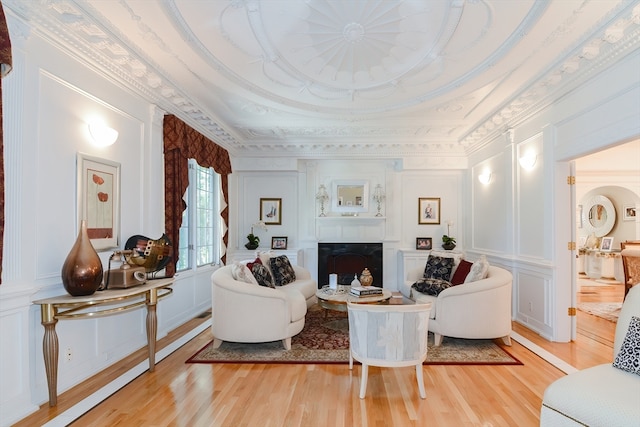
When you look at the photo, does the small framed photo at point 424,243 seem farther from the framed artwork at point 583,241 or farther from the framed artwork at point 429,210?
the framed artwork at point 583,241

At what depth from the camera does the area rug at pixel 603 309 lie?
4.94 meters

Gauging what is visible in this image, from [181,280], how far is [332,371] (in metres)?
2.63

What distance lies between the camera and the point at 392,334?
265 centimetres

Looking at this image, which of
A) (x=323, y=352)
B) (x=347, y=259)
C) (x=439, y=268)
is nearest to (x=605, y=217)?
(x=439, y=268)

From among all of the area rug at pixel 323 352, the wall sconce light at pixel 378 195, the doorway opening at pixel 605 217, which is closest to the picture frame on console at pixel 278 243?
the wall sconce light at pixel 378 195

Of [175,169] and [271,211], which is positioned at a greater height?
[175,169]

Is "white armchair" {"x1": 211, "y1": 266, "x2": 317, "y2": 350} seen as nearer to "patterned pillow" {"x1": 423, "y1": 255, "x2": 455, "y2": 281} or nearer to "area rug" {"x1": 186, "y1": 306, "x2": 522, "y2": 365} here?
"area rug" {"x1": 186, "y1": 306, "x2": 522, "y2": 365}

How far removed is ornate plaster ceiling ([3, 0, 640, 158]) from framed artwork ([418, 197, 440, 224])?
6.63ft

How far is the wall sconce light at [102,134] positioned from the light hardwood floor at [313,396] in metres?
2.16

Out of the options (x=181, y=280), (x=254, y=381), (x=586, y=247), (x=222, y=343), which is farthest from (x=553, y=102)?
(x=586, y=247)

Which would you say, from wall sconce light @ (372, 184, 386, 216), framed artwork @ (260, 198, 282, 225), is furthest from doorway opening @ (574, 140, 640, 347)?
framed artwork @ (260, 198, 282, 225)

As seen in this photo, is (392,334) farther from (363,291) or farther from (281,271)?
(281,271)

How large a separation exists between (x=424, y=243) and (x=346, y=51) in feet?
14.8

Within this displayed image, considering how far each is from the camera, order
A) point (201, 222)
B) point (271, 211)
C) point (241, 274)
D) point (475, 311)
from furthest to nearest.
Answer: point (271, 211), point (201, 222), point (241, 274), point (475, 311)
